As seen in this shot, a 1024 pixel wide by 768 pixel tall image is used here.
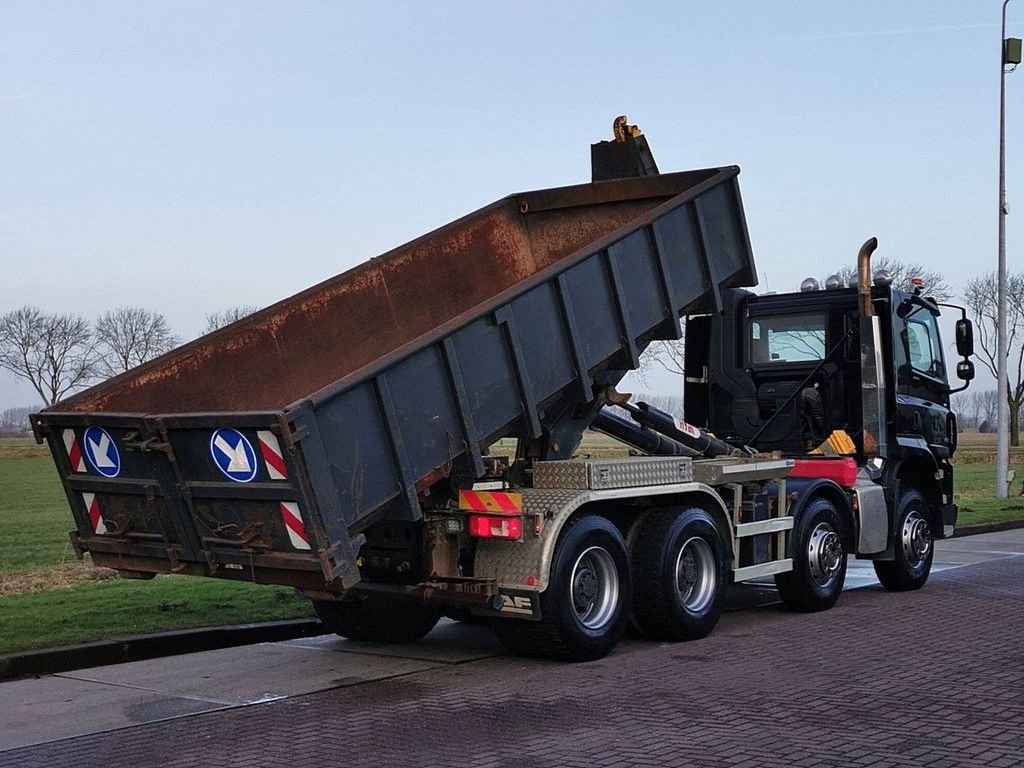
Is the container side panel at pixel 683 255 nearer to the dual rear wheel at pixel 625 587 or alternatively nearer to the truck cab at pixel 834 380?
the dual rear wheel at pixel 625 587

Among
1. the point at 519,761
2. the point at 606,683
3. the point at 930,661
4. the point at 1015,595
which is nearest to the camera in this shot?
the point at 519,761

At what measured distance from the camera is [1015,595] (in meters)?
12.5

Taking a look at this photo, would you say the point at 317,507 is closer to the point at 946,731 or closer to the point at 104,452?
the point at 104,452

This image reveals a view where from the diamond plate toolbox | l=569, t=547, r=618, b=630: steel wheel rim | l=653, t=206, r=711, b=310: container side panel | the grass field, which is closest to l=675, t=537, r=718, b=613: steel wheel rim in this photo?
the diamond plate toolbox

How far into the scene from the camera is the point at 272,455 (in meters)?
7.40

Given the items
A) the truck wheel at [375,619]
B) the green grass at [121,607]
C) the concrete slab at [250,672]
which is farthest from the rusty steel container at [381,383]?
the truck wheel at [375,619]

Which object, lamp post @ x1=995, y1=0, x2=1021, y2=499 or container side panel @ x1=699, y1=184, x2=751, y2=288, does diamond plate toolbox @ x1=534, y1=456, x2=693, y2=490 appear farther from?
lamp post @ x1=995, y1=0, x2=1021, y2=499

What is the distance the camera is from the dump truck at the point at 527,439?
7.80 metres

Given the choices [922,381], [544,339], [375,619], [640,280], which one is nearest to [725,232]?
[640,280]

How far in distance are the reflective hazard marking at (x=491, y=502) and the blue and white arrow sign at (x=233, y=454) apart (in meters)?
1.76

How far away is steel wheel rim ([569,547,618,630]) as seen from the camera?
9000mm

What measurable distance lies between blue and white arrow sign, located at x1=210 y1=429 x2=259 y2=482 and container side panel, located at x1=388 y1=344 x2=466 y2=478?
933 millimetres

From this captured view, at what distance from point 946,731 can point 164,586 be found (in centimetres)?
809

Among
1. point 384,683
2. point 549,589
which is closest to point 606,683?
point 549,589
